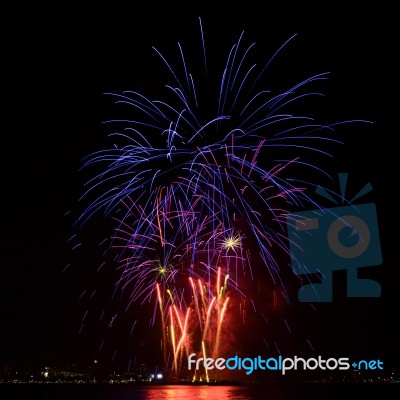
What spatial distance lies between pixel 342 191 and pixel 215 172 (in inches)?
259

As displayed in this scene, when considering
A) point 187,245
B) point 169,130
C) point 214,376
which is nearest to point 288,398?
point 214,376

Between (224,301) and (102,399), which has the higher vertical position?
(224,301)

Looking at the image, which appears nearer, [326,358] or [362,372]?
[326,358]

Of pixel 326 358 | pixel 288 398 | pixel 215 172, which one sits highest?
pixel 215 172

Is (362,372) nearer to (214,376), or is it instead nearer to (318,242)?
(214,376)

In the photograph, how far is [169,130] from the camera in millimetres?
22688

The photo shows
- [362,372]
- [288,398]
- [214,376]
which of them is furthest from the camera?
[362,372]

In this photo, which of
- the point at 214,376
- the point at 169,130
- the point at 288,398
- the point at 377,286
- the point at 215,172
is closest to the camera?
the point at 169,130

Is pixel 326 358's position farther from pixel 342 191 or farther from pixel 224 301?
pixel 342 191

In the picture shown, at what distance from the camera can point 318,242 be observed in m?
27.0

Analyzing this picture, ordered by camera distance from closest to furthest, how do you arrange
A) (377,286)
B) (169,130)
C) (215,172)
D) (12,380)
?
(169,130) → (215,172) → (377,286) → (12,380)

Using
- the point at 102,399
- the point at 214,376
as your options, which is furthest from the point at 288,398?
the point at 102,399

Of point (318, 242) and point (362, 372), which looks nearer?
point (318, 242)

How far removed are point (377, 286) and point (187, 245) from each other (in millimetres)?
9798
